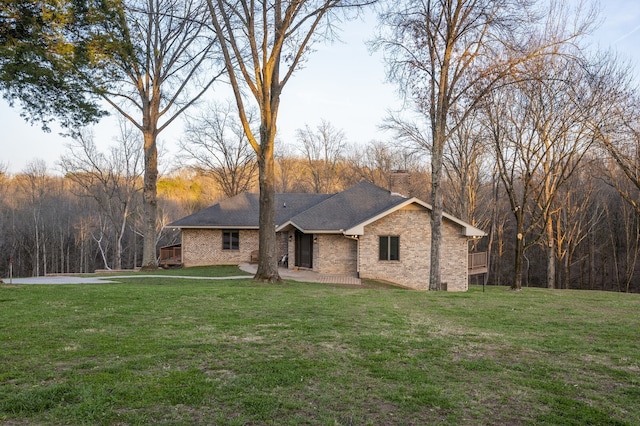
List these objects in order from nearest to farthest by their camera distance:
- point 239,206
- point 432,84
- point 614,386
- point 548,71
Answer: point 614,386
point 432,84
point 548,71
point 239,206

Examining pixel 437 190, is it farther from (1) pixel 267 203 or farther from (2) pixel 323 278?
(2) pixel 323 278

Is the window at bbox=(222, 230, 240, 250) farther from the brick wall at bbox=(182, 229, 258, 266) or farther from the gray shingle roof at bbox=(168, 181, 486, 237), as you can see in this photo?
the gray shingle roof at bbox=(168, 181, 486, 237)

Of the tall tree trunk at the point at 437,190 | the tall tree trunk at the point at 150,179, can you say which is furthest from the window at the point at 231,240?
the tall tree trunk at the point at 437,190

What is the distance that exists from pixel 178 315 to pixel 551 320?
23.1ft

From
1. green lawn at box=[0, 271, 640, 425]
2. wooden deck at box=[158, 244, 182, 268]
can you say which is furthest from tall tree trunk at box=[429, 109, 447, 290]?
wooden deck at box=[158, 244, 182, 268]

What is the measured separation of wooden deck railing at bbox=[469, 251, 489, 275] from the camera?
84.8ft

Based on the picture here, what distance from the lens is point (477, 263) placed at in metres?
26.7

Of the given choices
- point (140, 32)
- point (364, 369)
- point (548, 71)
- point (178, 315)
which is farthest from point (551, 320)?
point (140, 32)

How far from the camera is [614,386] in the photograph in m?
4.85

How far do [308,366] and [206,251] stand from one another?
23.5m

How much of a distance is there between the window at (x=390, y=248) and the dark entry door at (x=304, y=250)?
3612 mm

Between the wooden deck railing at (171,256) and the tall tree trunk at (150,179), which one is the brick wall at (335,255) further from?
the wooden deck railing at (171,256)

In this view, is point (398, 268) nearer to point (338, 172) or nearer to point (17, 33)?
point (17, 33)

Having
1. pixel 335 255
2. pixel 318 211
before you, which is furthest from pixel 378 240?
pixel 318 211
